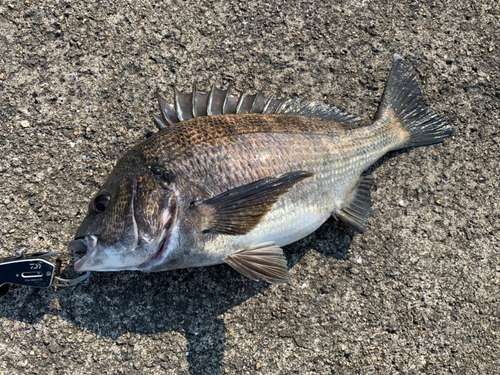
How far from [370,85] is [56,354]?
271 centimetres

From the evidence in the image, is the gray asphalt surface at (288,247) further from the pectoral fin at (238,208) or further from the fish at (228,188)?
the pectoral fin at (238,208)

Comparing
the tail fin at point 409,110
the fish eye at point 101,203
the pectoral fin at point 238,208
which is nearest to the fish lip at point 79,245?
the fish eye at point 101,203

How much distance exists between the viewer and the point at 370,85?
8.29 ft

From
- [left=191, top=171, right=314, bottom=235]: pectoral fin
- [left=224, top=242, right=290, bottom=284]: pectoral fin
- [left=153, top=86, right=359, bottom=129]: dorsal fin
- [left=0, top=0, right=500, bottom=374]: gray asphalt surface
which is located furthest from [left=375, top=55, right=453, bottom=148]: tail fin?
[left=224, top=242, right=290, bottom=284]: pectoral fin

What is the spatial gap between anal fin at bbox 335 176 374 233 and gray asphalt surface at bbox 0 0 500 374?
0.48 ft

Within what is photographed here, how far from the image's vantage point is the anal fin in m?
2.22

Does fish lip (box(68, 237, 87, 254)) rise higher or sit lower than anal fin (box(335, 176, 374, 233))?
higher

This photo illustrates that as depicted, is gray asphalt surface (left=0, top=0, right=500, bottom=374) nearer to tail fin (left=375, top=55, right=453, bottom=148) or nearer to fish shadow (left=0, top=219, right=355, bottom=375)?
fish shadow (left=0, top=219, right=355, bottom=375)

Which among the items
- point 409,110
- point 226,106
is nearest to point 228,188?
point 226,106

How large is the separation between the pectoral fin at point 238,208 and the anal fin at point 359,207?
62 centimetres

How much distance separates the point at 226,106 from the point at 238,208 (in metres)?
0.69

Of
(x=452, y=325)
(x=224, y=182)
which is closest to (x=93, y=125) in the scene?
(x=224, y=182)

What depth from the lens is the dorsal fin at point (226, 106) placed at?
2084 mm

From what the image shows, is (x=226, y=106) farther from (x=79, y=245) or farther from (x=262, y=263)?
(x=79, y=245)
